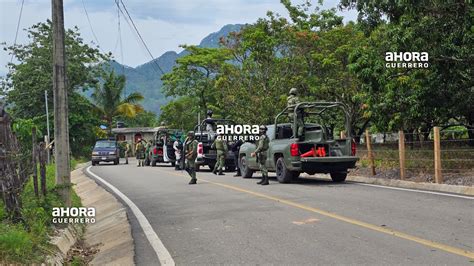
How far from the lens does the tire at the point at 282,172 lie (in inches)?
570

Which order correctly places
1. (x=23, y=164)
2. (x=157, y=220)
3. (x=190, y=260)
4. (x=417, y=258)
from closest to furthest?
(x=417, y=258), (x=190, y=260), (x=23, y=164), (x=157, y=220)

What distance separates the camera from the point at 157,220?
365 inches

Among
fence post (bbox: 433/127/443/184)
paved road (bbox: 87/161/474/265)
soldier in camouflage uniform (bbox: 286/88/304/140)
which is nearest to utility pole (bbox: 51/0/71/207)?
paved road (bbox: 87/161/474/265)

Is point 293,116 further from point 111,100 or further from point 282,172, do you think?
point 111,100

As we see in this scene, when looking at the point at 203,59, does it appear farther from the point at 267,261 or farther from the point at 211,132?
the point at 267,261

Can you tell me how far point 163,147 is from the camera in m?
28.3

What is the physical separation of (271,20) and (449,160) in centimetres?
1868

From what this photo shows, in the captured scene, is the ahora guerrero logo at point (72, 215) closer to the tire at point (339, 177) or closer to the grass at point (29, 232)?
the grass at point (29, 232)

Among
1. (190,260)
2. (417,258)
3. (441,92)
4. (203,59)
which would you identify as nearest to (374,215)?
(417,258)

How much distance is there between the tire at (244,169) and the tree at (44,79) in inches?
977

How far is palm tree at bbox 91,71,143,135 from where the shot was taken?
50094 mm

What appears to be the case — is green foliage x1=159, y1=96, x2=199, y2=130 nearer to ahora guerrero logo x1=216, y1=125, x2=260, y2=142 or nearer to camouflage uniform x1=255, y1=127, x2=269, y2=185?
ahora guerrero logo x1=216, y1=125, x2=260, y2=142

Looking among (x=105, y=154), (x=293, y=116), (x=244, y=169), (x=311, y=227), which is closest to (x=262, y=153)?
(x=293, y=116)

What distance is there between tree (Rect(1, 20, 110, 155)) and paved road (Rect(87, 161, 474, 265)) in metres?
30.5
